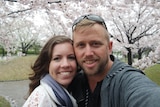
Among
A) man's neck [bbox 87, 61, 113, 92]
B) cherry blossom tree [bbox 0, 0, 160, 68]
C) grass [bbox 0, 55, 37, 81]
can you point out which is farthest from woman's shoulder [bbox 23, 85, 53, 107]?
grass [bbox 0, 55, 37, 81]

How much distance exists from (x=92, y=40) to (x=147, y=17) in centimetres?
921

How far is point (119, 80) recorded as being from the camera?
4.65 feet

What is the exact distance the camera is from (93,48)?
1624 mm

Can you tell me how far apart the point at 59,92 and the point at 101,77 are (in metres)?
0.37

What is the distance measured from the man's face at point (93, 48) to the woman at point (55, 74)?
267mm

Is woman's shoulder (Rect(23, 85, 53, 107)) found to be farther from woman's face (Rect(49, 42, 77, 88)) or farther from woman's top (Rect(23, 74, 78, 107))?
woman's face (Rect(49, 42, 77, 88))

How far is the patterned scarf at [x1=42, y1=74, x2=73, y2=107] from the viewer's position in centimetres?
176

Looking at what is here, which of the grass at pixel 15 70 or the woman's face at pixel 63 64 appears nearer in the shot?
the woman's face at pixel 63 64

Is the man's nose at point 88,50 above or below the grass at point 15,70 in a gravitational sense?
above

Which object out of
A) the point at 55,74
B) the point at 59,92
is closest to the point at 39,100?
the point at 59,92

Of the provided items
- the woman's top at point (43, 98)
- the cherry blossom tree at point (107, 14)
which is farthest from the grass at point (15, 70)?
the woman's top at point (43, 98)

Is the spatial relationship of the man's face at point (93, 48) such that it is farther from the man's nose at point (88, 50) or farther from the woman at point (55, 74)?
the woman at point (55, 74)

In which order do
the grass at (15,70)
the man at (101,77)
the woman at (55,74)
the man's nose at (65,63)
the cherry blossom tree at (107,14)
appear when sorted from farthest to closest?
the grass at (15,70) < the cherry blossom tree at (107,14) < the man's nose at (65,63) < the woman at (55,74) < the man at (101,77)

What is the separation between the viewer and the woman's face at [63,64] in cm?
189
